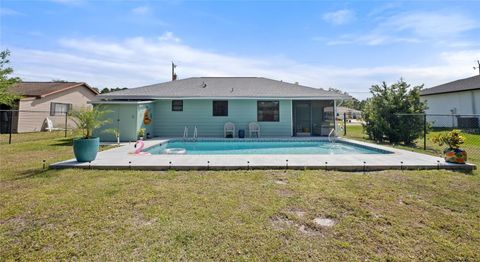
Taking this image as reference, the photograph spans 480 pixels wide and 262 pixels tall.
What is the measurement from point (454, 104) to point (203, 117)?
79.8 ft

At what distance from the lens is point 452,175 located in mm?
5109

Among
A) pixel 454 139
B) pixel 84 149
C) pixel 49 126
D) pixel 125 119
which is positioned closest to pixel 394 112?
pixel 454 139

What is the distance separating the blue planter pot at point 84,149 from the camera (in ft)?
19.7

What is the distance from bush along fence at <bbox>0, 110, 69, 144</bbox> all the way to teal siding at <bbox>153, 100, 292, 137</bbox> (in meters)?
7.45

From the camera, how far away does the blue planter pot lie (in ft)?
19.7

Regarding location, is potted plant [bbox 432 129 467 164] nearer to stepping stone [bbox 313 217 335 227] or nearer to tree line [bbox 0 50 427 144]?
tree line [bbox 0 50 427 144]

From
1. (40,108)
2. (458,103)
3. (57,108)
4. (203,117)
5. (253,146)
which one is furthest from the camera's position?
(458,103)

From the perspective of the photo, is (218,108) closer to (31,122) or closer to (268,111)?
(268,111)

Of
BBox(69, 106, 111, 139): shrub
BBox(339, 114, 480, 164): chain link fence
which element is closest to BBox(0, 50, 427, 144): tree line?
BBox(339, 114, 480, 164): chain link fence

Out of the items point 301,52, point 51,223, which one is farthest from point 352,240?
point 301,52

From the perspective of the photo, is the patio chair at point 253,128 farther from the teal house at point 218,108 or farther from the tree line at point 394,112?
the tree line at point 394,112

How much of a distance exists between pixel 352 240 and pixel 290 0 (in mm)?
10525

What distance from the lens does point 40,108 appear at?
1769 centimetres

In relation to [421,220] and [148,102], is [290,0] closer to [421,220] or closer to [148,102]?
[148,102]
